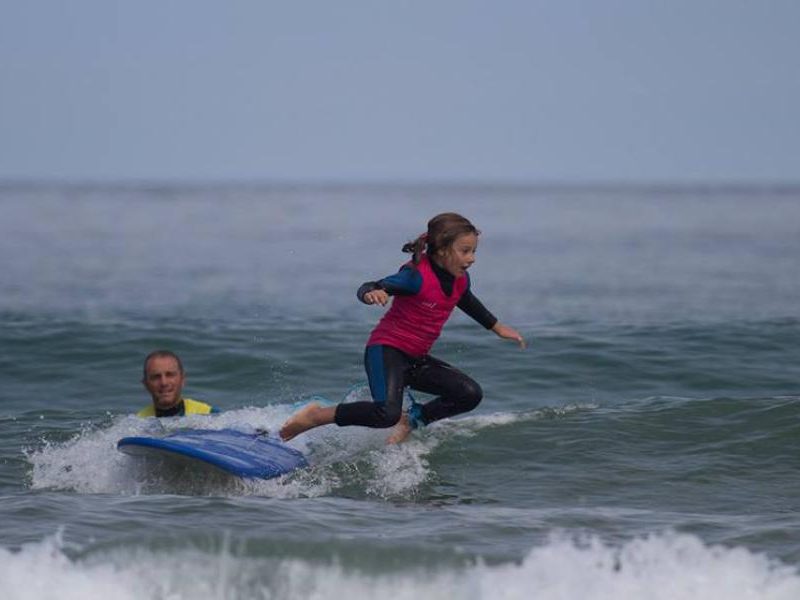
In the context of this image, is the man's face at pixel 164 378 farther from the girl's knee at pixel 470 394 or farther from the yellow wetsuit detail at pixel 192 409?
the girl's knee at pixel 470 394

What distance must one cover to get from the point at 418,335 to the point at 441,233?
0.74 metres

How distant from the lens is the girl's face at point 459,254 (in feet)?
30.2

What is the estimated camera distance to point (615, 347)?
1612cm

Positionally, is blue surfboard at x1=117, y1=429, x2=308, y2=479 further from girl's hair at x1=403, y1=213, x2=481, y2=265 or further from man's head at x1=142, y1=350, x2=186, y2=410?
girl's hair at x1=403, y1=213, x2=481, y2=265

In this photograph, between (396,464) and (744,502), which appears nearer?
(744,502)

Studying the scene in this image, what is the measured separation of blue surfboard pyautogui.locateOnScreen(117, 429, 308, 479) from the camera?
8875 millimetres

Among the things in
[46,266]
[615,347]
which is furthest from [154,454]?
[46,266]

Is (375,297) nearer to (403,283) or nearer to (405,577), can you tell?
(403,283)

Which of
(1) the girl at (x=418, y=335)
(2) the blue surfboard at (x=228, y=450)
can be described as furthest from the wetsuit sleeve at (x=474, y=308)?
(2) the blue surfboard at (x=228, y=450)

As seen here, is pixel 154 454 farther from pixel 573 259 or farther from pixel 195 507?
pixel 573 259

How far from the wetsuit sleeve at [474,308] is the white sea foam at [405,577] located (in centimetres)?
255

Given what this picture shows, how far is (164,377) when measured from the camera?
10.1 metres

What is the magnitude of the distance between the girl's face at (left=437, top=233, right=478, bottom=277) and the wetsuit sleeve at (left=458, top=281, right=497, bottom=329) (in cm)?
36

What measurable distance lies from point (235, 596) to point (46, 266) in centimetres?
2229
